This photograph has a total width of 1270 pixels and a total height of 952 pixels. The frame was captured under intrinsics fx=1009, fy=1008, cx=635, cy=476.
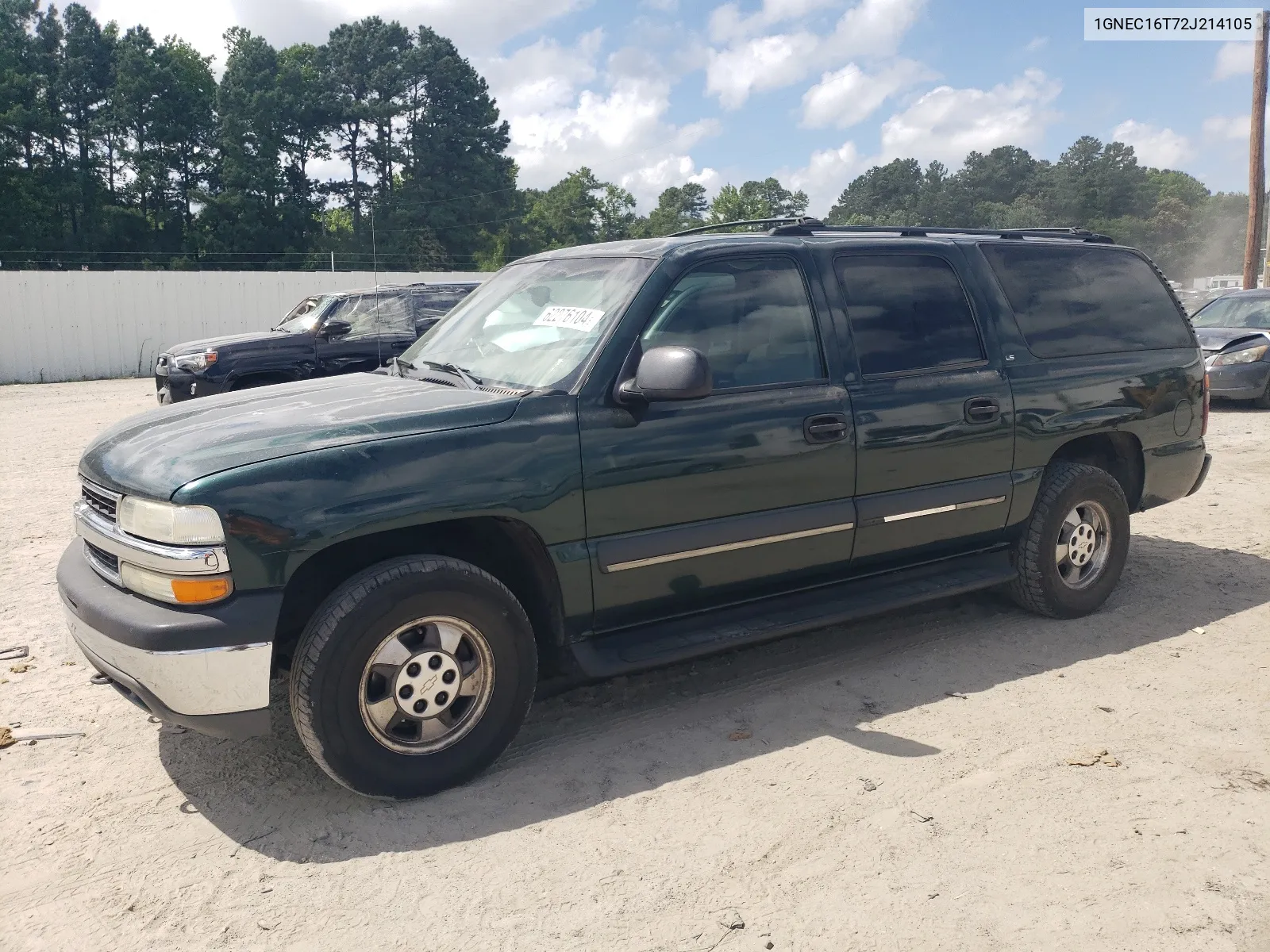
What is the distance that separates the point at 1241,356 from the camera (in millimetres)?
13555

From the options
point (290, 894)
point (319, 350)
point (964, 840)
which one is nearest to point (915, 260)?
point (964, 840)

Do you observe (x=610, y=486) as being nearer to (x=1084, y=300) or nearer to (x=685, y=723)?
(x=685, y=723)

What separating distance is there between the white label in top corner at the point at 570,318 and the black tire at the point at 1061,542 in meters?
2.55

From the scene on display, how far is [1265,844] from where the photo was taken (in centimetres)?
316

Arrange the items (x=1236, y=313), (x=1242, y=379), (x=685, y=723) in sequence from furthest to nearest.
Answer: (x=1236, y=313)
(x=1242, y=379)
(x=685, y=723)

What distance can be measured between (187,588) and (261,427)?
0.66 metres

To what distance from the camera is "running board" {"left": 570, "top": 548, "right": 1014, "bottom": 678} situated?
3832mm

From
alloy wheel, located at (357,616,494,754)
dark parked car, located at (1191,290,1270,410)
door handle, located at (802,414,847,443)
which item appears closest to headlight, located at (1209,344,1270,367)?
dark parked car, located at (1191,290,1270,410)

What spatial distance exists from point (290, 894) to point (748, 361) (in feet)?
8.37

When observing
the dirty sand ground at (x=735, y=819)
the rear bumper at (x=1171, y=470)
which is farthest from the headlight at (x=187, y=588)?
the rear bumper at (x=1171, y=470)

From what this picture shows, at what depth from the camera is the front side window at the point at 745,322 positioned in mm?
4039

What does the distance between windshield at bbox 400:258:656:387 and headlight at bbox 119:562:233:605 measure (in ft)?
4.37

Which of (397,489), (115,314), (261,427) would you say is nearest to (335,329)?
(261,427)

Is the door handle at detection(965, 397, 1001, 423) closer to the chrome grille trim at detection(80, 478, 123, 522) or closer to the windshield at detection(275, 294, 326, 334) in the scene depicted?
the chrome grille trim at detection(80, 478, 123, 522)
